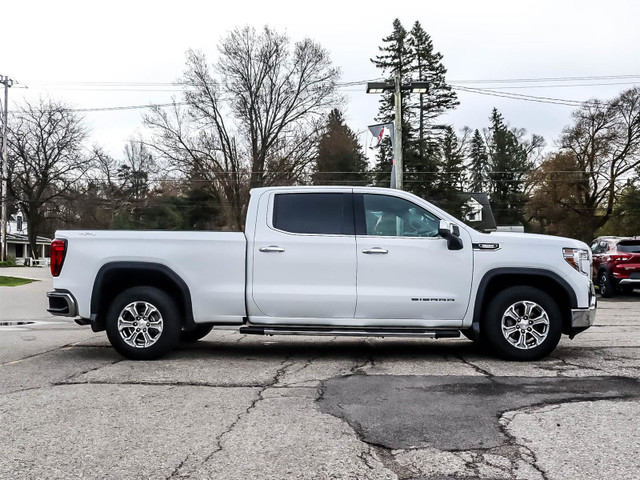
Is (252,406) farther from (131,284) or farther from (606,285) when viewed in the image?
(606,285)

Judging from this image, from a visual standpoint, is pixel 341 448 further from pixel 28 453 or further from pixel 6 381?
pixel 6 381

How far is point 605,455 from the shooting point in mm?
4008

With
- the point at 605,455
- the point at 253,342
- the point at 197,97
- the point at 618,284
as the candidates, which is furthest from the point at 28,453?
the point at 197,97

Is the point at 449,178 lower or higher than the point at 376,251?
higher

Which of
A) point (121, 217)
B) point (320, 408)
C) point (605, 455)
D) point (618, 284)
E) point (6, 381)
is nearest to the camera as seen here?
point (605, 455)

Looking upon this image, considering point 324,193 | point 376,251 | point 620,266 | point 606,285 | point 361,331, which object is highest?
point 324,193

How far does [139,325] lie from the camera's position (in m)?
7.33

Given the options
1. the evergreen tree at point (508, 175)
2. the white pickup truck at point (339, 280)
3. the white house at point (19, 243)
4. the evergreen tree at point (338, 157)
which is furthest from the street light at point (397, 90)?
the white house at point (19, 243)

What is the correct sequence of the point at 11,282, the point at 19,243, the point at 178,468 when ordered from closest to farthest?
1. the point at 178,468
2. the point at 11,282
3. the point at 19,243

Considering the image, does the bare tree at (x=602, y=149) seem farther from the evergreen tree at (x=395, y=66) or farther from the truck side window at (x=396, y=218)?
the truck side window at (x=396, y=218)

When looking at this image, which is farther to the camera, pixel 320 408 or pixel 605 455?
pixel 320 408

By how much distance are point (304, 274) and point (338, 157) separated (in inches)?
1671

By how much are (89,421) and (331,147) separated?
4197cm

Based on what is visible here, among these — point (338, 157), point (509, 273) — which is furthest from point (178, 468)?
point (338, 157)
